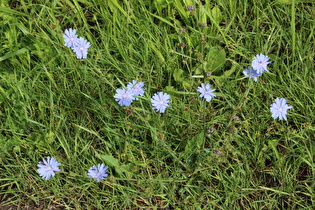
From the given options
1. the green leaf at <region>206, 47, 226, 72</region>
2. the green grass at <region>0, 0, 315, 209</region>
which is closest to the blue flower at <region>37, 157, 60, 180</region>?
the green grass at <region>0, 0, 315, 209</region>

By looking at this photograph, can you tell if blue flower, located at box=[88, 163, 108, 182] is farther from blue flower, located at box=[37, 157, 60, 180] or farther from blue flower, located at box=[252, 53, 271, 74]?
blue flower, located at box=[252, 53, 271, 74]

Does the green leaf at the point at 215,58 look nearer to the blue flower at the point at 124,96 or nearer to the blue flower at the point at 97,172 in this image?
the blue flower at the point at 124,96

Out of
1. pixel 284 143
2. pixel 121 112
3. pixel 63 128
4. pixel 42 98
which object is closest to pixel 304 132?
pixel 284 143

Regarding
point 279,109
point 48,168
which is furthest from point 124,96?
point 279,109

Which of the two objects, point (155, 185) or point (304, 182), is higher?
point (304, 182)

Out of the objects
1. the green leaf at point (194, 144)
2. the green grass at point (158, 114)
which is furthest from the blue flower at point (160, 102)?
the green leaf at point (194, 144)

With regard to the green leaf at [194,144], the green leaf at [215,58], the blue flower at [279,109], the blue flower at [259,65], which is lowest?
the green leaf at [194,144]

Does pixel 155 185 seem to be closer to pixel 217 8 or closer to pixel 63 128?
pixel 63 128

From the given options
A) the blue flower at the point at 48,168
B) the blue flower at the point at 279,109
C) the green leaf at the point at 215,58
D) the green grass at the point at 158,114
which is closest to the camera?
the blue flower at the point at 279,109
